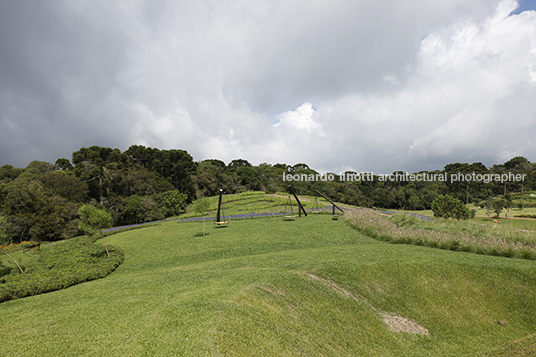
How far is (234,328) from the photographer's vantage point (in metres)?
3.99

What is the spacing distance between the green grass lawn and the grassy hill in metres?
0.03

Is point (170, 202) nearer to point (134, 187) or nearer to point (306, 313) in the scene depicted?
point (134, 187)

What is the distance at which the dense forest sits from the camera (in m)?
28.3

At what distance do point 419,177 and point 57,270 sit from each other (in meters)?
111

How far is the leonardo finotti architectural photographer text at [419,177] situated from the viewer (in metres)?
76.7

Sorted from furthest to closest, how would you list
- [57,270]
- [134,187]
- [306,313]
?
[134,187] → [57,270] → [306,313]

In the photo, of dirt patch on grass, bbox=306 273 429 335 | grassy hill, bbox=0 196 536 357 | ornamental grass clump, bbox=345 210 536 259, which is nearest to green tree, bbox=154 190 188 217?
ornamental grass clump, bbox=345 210 536 259

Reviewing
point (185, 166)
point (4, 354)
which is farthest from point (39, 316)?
point (185, 166)

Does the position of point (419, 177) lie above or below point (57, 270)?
above

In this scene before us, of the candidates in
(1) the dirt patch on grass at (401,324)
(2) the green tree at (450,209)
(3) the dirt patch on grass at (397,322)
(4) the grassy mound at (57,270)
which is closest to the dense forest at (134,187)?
(4) the grassy mound at (57,270)

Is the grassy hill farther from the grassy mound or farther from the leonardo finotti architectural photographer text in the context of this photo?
the leonardo finotti architectural photographer text

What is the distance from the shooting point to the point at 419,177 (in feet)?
315

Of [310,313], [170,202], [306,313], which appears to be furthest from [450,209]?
[170,202]

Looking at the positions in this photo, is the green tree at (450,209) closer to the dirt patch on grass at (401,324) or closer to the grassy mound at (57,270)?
the dirt patch on grass at (401,324)
